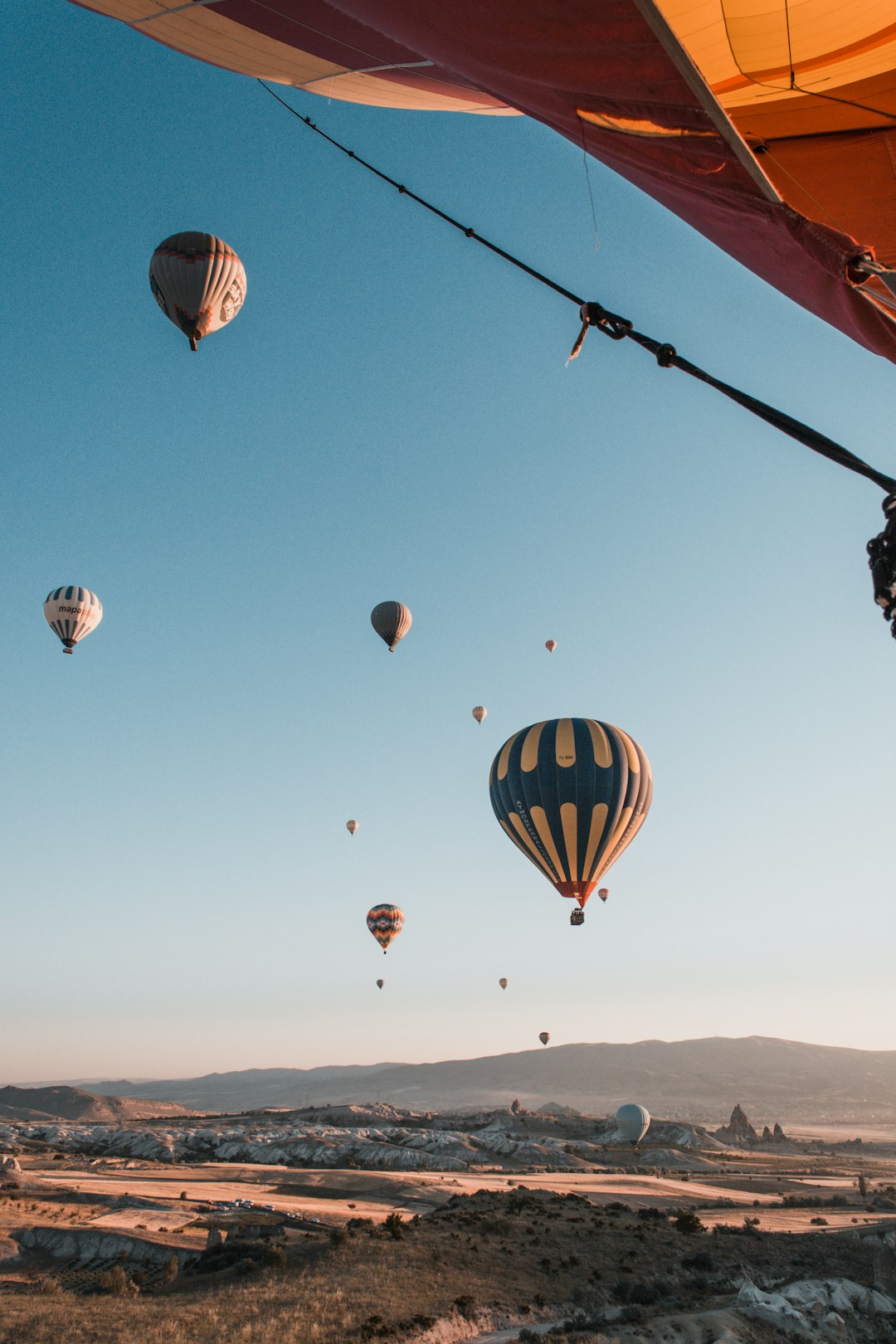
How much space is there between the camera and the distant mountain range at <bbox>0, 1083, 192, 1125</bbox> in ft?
389

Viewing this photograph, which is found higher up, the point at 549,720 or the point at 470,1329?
the point at 549,720

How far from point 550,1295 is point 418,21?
99.1ft

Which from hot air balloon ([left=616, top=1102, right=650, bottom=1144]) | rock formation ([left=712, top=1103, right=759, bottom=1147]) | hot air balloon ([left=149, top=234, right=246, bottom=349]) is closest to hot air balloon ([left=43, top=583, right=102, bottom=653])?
hot air balloon ([left=149, top=234, right=246, bottom=349])

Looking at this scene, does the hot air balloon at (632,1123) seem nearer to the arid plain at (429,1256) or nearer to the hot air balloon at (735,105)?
the arid plain at (429,1256)

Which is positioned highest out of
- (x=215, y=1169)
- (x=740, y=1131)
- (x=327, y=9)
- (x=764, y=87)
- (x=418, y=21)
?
(x=327, y=9)

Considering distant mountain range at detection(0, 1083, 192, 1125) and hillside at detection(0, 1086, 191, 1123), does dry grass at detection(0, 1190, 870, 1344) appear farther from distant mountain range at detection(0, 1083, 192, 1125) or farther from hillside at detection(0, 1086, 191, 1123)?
hillside at detection(0, 1086, 191, 1123)

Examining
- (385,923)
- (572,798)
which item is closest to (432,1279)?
(572,798)

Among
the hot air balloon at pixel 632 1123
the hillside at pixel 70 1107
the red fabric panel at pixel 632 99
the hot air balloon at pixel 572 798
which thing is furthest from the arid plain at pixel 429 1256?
the hillside at pixel 70 1107

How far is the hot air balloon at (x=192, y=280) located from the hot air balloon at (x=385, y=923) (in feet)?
153

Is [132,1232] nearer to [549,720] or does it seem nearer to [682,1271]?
[682,1271]

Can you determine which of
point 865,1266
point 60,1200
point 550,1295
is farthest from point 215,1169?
point 865,1266

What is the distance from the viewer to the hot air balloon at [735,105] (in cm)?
495

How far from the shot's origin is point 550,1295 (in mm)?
24922

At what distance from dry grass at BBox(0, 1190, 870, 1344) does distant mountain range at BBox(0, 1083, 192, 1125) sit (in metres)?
106
